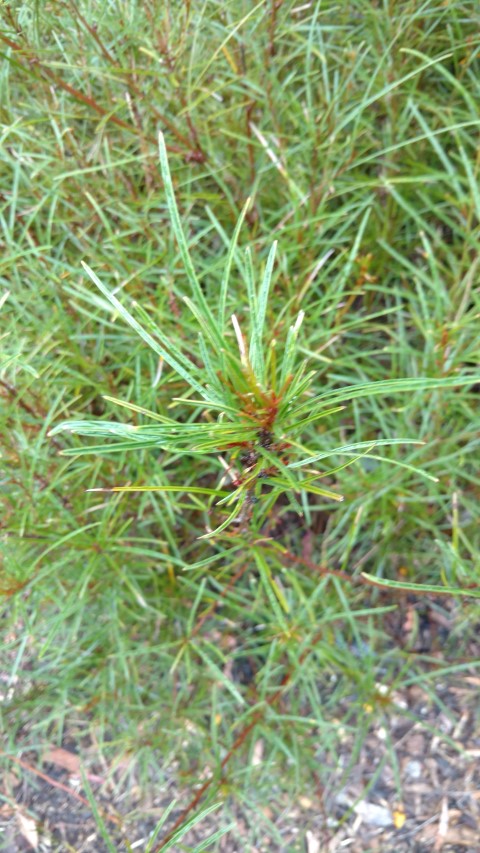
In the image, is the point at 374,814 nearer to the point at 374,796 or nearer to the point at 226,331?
the point at 374,796

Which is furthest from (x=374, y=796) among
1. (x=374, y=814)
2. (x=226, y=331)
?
(x=226, y=331)

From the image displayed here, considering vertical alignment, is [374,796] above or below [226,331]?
below

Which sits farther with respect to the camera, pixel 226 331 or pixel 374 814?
pixel 374 814

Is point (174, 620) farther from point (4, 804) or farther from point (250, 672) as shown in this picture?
point (4, 804)

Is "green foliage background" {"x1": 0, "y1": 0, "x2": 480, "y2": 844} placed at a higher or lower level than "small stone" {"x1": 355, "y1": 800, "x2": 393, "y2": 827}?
higher

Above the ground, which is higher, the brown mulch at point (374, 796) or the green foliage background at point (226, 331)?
the green foliage background at point (226, 331)

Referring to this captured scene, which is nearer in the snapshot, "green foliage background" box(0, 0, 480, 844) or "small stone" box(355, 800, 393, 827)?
"green foliage background" box(0, 0, 480, 844)

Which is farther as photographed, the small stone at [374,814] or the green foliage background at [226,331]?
the small stone at [374,814]

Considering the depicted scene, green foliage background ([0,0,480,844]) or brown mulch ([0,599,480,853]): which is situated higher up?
green foliage background ([0,0,480,844])

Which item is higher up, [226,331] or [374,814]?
[226,331]

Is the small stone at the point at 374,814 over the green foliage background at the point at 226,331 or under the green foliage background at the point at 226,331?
under

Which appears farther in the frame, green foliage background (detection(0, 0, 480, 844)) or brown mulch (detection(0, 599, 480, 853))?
brown mulch (detection(0, 599, 480, 853))
